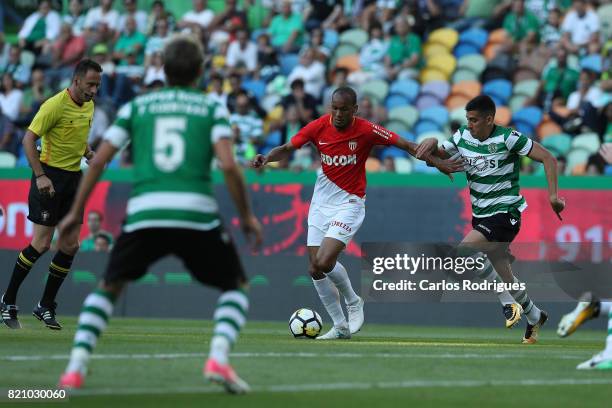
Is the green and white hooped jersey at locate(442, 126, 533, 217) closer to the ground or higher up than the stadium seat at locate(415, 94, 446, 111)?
closer to the ground

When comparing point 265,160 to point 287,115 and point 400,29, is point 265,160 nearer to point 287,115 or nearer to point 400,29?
point 287,115

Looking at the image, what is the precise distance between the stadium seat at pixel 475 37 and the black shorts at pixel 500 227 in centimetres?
1030

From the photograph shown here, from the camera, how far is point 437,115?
21922 mm

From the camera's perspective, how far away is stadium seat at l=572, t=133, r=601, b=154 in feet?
66.0

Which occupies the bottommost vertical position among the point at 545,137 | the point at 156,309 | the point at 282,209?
the point at 156,309

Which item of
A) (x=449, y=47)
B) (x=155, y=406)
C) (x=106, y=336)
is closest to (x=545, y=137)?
(x=449, y=47)

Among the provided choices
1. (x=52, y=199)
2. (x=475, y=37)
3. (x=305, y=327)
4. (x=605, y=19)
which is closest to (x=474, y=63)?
(x=475, y=37)

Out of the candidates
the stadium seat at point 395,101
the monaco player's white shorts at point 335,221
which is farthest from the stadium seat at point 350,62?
the monaco player's white shorts at point 335,221

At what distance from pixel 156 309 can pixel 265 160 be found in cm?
712

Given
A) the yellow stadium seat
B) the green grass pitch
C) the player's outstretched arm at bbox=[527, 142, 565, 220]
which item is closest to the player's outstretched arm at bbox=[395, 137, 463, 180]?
the player's outstretched arm at bbox=[527, 142, 565, 220]

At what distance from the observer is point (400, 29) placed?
76.4ft

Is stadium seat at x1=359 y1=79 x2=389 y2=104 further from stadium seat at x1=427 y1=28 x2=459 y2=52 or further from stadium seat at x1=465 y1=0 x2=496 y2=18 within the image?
stadium seat at x1=465 y1=0 x2=496 y2=18

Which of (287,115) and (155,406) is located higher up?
(287,115)

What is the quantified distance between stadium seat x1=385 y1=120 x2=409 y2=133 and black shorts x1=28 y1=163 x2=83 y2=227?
30.4ft
